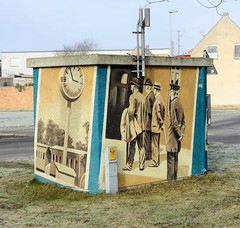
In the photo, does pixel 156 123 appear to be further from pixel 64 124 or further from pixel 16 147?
pixel 16 147

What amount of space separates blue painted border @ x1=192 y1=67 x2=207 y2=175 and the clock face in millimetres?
2825

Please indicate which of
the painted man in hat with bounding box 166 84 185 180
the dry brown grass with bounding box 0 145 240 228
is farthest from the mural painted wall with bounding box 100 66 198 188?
the dry brown grass with bounding box 0 145 240 228

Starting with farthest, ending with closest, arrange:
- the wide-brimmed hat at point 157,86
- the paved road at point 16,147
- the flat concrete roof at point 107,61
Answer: the paved road at point 16,147 < the wide-brimmed hat at point 157,86 < the flat concrete roof at point 107,61

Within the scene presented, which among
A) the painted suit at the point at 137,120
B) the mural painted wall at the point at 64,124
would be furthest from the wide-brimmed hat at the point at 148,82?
the mural painted wall at the point at 64,124

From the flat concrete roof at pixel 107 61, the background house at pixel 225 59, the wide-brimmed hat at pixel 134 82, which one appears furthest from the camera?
the background house at pixel 225 59

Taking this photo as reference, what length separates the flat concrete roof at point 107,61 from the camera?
9.14 m

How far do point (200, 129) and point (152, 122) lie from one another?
1515mm

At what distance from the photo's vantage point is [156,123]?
10.1 meters

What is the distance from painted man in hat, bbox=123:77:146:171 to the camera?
962 cm

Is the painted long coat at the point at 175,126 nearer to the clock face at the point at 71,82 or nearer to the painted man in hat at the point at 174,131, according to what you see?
the painted man in hat at the point at 174,131

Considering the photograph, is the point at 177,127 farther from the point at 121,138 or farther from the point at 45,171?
the point at 45,171

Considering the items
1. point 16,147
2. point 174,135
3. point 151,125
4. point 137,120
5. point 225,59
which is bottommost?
point 16,147

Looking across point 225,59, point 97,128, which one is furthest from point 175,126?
point 225,59

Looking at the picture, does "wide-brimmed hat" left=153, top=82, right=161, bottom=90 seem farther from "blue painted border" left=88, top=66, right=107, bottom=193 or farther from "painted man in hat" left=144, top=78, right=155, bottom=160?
"blue painted border" left=88, top=66, right=107, bottom=193
